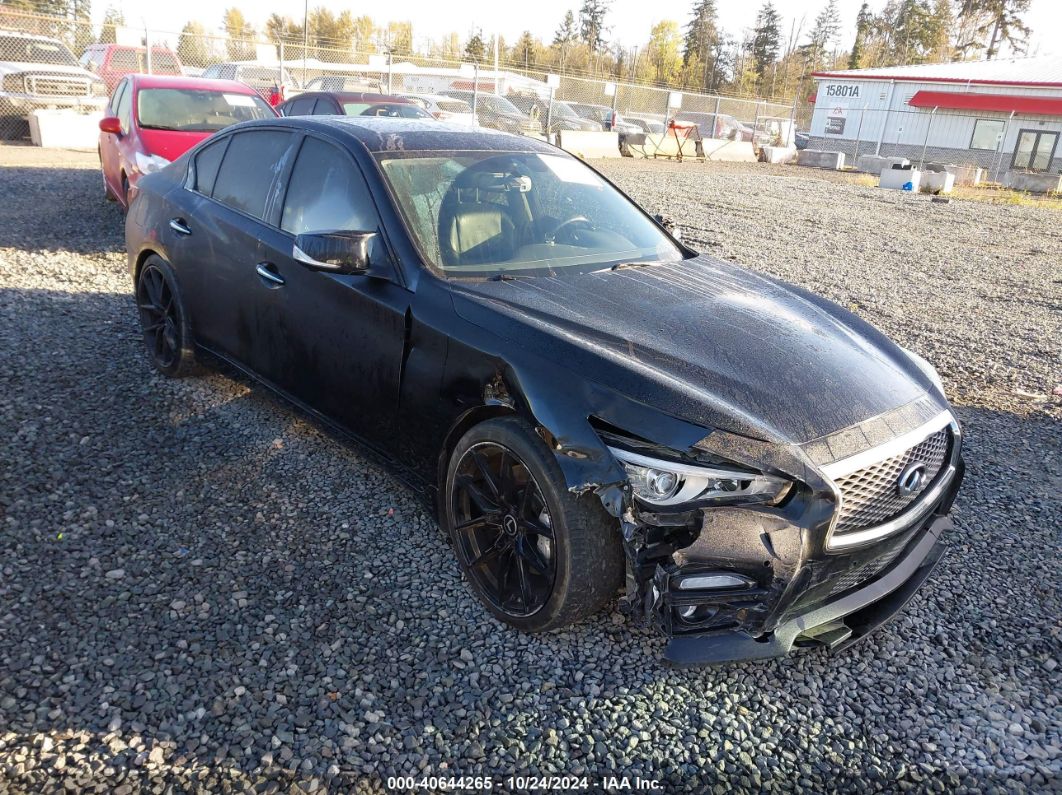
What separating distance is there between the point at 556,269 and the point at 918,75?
42.1 meters

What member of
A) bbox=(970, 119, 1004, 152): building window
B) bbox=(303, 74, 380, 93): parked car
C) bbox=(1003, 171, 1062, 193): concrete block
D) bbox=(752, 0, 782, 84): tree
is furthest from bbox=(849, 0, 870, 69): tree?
bbox=(303, 74, 380, 93): parked car

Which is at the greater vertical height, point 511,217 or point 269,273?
point 511,217

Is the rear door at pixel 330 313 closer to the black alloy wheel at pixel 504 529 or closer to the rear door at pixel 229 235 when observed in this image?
the rear door at pixel 229 235

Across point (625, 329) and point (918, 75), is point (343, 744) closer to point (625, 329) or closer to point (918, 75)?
point (625, 329)

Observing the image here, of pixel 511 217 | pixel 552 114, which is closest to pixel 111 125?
pixel 511 217

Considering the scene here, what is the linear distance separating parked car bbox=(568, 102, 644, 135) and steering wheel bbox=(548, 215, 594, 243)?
80.6 ft

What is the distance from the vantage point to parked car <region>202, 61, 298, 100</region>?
1883cm

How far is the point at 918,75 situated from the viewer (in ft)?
124

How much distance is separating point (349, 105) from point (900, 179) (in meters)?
17.0

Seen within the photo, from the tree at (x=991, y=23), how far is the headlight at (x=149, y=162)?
73.6 m

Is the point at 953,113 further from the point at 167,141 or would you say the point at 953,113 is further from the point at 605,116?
the point at 167,141

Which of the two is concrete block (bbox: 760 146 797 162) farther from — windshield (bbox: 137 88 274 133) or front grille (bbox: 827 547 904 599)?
front grille (bbox: 827 547 904 599)

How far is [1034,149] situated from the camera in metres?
34.1

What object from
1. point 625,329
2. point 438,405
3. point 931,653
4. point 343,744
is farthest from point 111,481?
point 931,653
